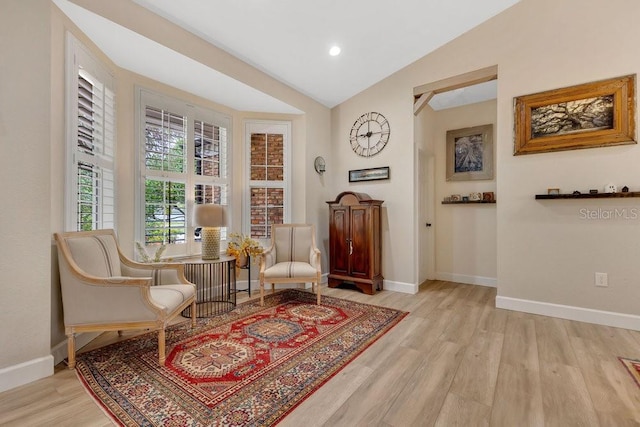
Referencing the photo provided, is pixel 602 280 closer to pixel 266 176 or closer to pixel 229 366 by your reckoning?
pixel 229 366

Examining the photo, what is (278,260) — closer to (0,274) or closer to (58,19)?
(0,274)

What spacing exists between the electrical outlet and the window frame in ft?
11.8

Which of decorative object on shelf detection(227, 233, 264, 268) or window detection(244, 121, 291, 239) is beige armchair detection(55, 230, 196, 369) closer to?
decorative object on shelf detection(227, 233, 264, 268)

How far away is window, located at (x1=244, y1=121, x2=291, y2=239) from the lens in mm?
4199

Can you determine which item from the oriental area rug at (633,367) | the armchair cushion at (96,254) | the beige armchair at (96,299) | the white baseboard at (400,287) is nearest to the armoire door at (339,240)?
the white baseboard at (400,287)

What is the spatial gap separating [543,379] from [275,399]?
174cm

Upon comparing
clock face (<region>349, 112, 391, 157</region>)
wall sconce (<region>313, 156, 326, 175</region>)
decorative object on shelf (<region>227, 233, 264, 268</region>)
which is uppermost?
clock face (<region>349, 112, 391, 157</region>)

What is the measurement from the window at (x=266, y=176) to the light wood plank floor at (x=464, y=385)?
2166 millimetres

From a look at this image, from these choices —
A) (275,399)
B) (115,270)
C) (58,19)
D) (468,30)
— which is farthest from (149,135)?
(468,30)

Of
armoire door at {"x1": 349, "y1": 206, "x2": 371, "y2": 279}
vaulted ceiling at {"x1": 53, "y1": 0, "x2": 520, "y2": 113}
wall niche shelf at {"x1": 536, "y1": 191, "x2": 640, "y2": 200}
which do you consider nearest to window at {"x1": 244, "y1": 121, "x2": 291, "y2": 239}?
vaulted ceiling at {"x1": 53, "y1": 0, "x2": 520, "y2": 113}

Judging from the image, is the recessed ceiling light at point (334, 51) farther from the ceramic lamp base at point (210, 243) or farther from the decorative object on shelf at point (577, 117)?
the ceramic lamp base at point (210, 243)

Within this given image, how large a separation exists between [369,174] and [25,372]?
3.95 meters

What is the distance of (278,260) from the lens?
12.9 ft

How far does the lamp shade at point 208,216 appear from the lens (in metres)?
3.14
